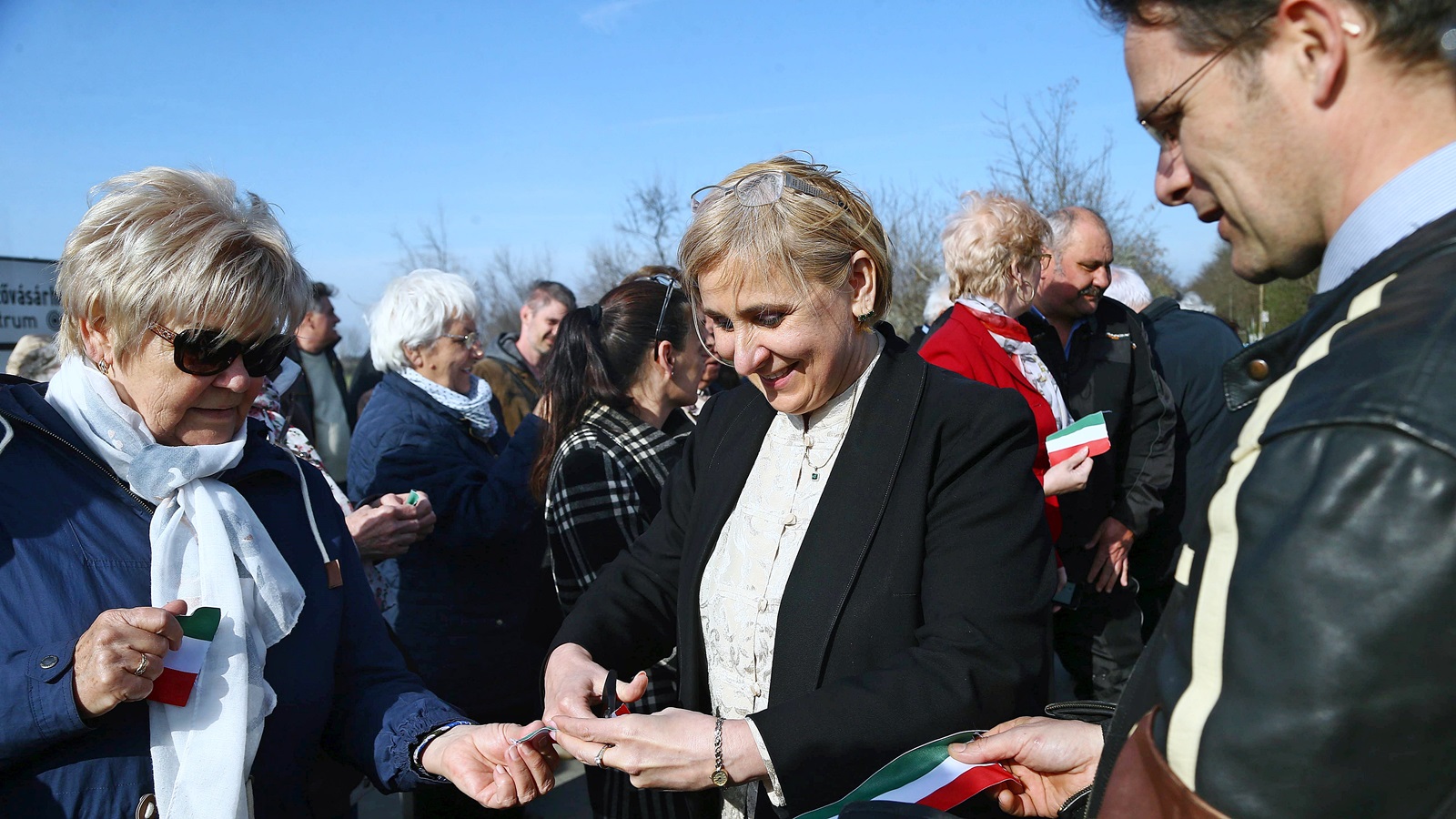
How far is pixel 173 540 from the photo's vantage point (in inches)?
77.3

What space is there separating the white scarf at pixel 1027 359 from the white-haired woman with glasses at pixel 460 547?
6.05 feet

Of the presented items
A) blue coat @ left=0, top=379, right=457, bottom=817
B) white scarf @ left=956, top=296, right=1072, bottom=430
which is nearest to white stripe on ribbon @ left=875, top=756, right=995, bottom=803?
blue coat @ left=0, top=379, right=457, bottom=817

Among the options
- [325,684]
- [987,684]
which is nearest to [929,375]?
[987,684]

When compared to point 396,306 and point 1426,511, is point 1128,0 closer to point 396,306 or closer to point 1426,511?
point 1426,511

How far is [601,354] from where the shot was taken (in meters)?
3.34

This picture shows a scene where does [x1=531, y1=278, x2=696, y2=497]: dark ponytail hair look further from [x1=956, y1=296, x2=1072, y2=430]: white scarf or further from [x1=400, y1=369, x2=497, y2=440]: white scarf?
[x1=956, y1=296, x2=1072, y2=430]: white scarf

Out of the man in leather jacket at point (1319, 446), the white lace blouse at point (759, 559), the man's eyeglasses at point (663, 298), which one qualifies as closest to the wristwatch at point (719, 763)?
the white lace blouse at point (759, 559)

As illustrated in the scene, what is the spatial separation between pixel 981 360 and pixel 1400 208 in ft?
8.99

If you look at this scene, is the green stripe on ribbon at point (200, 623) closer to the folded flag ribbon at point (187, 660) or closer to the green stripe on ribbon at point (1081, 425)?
the folded flag ribbon at point (187, 660)

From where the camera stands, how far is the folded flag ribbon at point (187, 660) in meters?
1.84

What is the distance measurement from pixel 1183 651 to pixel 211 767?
5.82 feet

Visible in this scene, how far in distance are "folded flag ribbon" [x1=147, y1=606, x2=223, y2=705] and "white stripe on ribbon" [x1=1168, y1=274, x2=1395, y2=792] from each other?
174cm

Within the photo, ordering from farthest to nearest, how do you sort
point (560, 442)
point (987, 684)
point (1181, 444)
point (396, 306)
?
1. point (1181, 444)
2. point (396, 306)
3. point (560, 442)
4. point (987, 684)

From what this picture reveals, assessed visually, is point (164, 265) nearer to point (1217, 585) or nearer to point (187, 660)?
point (187, 660)
